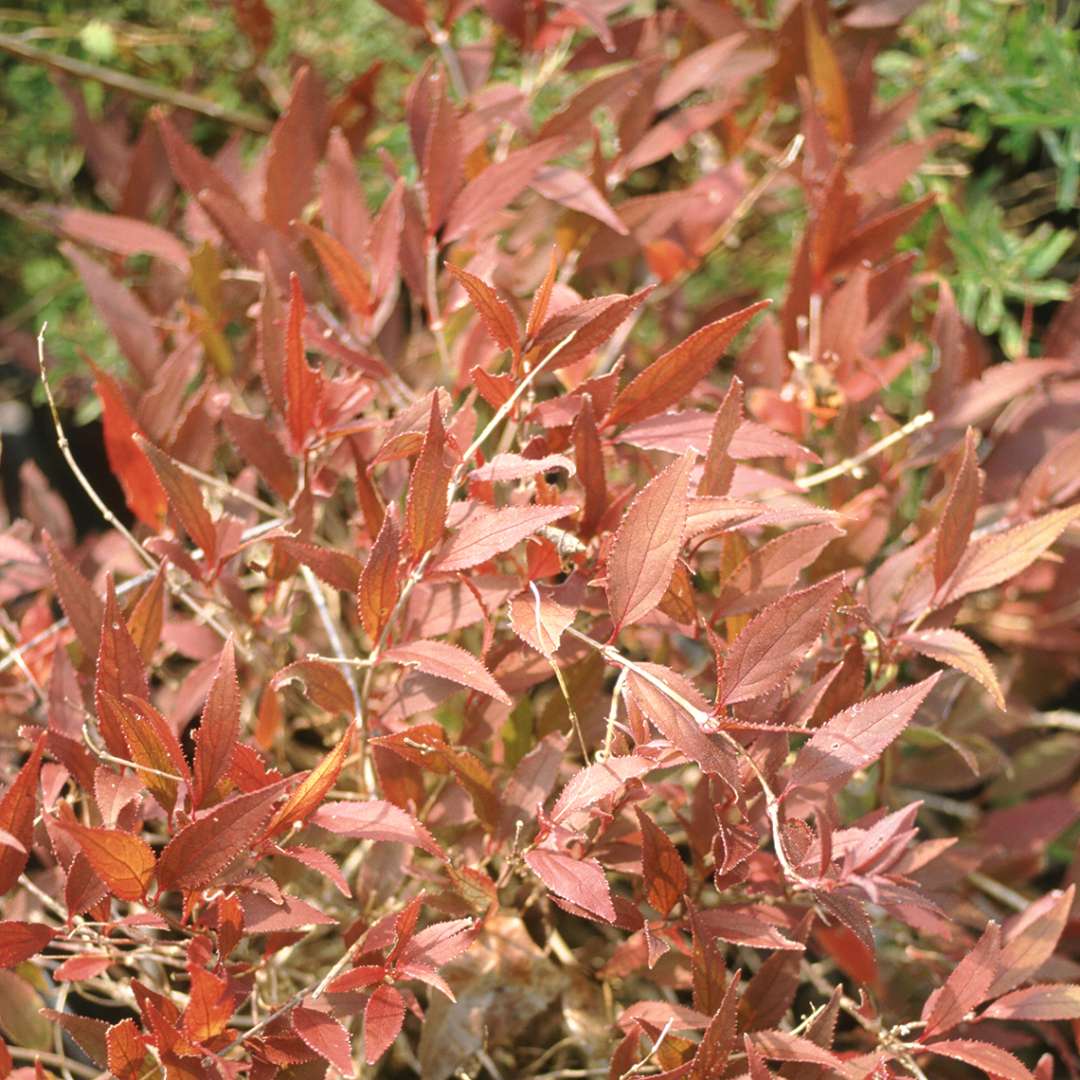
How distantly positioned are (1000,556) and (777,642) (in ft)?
0.83

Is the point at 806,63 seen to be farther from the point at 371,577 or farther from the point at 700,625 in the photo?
the point at 371,577

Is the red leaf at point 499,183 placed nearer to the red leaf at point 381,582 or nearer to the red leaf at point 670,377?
the red leaf at point 670,377

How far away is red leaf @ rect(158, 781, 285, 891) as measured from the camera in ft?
2.38


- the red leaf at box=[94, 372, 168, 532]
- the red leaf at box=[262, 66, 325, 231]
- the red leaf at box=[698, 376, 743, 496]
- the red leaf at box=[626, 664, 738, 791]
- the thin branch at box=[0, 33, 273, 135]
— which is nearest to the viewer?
the red leaf at box=[626, 664, 738, 791]

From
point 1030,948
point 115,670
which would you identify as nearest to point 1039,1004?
point 1030,948

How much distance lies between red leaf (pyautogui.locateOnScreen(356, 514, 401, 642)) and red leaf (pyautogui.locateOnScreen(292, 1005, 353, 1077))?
0.83 feet

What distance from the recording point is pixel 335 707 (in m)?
0.88

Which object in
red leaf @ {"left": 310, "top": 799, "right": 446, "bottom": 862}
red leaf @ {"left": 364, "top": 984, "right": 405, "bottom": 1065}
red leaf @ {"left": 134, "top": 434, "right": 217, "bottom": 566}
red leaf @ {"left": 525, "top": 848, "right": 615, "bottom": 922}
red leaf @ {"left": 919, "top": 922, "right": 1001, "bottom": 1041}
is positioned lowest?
red leaf @ {"left": 919, "top": 922, "right": 1001, "bottom": 1041}

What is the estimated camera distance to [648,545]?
755 mm

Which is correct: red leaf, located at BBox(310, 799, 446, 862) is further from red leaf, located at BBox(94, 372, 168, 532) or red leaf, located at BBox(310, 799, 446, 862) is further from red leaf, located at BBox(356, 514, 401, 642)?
red leaf, located at BBox(94, 372, 168, 532)

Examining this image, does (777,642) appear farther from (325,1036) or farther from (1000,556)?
(325,1036)

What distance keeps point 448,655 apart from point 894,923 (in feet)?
1.91

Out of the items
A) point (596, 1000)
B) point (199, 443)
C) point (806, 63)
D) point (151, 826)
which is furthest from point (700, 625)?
point (806, 63)

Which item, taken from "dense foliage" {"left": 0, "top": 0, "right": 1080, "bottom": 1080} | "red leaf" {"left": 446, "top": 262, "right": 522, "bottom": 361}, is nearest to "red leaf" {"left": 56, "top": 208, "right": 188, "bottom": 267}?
"dense foliage" {"left": 0, "top": 0, "right": 1080, "bottom": 1080}
